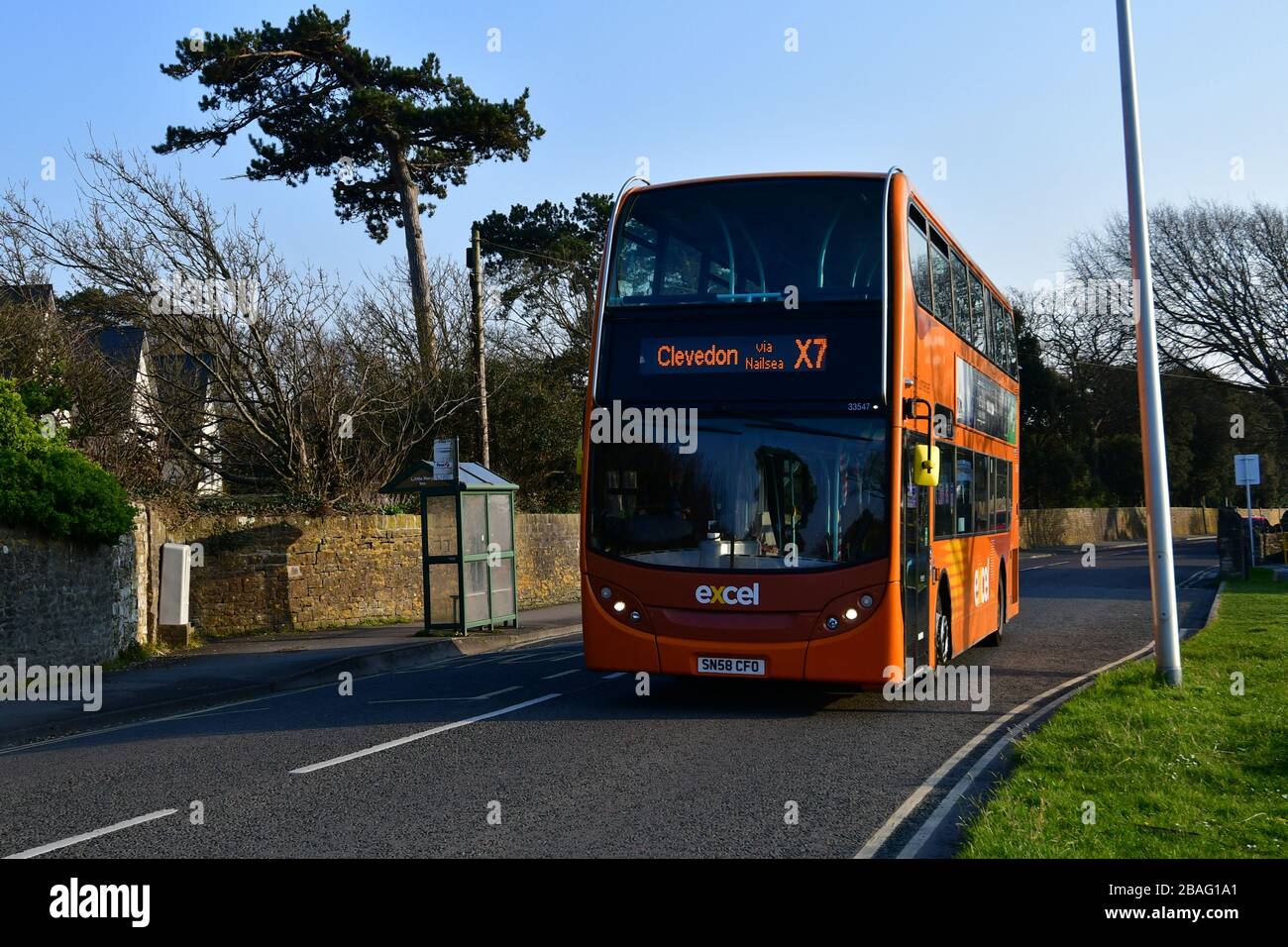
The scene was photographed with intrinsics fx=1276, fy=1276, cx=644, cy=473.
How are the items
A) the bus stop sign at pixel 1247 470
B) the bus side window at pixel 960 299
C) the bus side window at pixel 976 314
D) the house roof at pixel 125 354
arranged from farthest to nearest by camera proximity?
the bus stop sign at pixel 1247 470, the house roof at pixel 125 354, the bus side window at pixel 976 314, the bus side window at pixel 960 299

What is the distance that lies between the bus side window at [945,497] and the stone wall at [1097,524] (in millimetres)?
46205

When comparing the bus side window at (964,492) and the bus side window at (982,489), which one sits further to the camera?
the bus side window at (982,489)

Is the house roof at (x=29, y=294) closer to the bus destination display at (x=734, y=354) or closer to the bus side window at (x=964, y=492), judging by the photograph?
the bus destination display at (x=734, y=354)

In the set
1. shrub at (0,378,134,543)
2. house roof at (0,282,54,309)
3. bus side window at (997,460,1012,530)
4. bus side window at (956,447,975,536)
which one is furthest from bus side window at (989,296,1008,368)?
house roof at (0,282,54,309)

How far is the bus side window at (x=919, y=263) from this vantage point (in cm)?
1088

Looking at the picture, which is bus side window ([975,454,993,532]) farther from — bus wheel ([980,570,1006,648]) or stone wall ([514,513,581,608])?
stone wall ([514,513,581,608])

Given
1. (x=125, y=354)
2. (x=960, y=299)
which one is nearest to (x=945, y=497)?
(x=960, y=299)

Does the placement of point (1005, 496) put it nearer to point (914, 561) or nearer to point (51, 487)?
point (914, 561)

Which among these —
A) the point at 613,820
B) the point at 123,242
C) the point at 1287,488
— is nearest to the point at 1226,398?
the point at 1287,488

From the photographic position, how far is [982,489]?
48.2 ft

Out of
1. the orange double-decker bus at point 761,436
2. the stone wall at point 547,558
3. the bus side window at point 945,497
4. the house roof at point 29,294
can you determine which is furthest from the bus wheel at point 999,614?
the house roof at point 29,294

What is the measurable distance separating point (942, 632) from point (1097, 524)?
56924 millimetres

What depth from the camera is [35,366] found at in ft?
63.2
